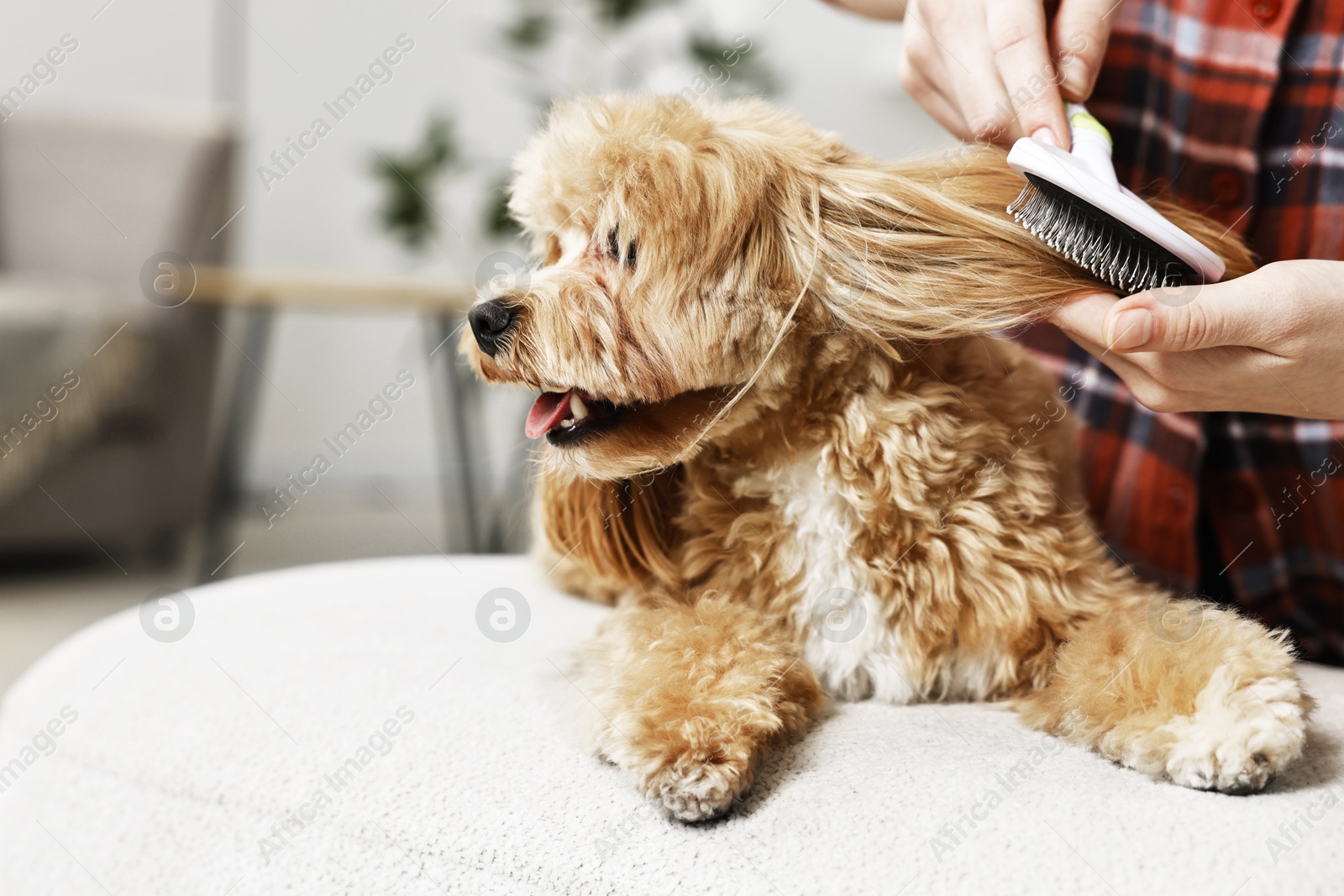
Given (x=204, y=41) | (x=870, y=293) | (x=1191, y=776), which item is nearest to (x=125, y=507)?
(x=204, y=41)

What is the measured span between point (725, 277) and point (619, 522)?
261mm

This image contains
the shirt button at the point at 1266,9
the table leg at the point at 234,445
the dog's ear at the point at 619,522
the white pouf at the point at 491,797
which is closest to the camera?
the white pouf at the point at 491,797

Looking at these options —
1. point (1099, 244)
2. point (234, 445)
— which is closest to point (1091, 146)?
point (1099, 244)

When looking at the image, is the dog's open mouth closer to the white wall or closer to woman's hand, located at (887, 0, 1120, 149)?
woman's hand, located at (887, 0, 1120, 149)

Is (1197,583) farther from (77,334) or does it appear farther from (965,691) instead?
(77,334)

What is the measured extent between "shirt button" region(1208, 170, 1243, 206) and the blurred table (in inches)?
58.0

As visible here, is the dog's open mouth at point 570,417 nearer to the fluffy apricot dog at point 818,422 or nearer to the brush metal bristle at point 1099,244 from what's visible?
the fluffy apricot dog at point 818,422

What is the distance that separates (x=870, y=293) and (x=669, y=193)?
0.59 ft

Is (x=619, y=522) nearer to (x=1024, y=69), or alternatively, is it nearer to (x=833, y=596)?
(x=833, y=596)

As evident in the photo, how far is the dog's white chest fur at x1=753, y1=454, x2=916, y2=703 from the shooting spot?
796mm

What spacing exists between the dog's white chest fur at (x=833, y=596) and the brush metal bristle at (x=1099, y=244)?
258 millimetres

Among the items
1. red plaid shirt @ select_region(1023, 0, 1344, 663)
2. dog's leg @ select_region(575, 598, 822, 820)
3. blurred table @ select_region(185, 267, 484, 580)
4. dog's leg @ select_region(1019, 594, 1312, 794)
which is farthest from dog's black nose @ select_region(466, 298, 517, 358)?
blurred table @ select_region(185, 267, 484, 580)

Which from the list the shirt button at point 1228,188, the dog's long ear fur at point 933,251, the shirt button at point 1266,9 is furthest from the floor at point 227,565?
the shirt button at point 1266,9

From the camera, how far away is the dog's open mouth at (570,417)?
31.4 inches
